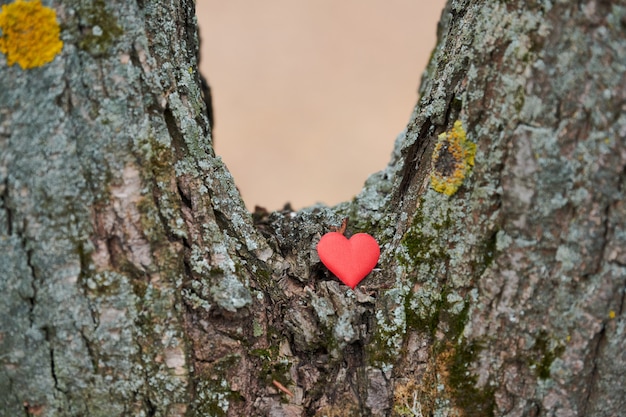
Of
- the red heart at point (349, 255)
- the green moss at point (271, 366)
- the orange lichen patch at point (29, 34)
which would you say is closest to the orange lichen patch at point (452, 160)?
the red heart at point (349, 255)

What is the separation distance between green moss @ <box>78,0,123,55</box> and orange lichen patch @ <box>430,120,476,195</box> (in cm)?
89

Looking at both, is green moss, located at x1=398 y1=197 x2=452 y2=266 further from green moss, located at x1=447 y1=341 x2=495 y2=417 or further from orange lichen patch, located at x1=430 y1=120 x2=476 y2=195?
green moss, located at x1=447 y1=341 x2=495 y2=417

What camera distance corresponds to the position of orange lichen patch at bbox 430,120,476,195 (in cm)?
153

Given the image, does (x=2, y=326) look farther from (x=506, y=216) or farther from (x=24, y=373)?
(x=506, y=216)

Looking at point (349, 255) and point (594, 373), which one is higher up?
point (349, 255)

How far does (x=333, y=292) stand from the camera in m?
1.75

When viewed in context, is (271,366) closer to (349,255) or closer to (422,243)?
(349,255)

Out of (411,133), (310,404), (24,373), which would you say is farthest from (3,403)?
(411,133)

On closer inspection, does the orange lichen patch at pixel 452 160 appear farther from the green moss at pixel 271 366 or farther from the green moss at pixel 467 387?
the green moss at pixel 271 366

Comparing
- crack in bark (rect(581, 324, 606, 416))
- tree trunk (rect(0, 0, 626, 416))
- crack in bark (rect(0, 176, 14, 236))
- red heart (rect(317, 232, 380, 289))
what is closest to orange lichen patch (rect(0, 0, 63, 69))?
tree trunk (rect(0, 0, 626, 416))

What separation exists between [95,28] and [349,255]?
3.07ft

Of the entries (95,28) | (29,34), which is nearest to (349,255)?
(95,28)

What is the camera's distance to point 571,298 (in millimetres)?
1454

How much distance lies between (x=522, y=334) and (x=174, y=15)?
4.15 ft
